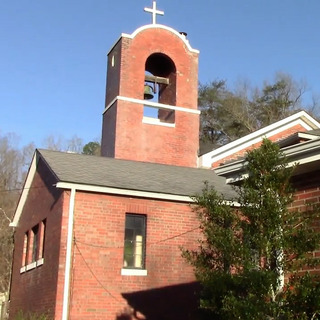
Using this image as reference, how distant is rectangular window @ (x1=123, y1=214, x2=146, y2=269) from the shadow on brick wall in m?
0.85

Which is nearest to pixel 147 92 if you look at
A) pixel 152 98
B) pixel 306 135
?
pixel 152 98

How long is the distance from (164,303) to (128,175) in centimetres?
406

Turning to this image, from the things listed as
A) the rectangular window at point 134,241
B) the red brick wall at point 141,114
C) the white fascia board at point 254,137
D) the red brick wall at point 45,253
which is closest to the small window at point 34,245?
the red brick wall at point 45,253

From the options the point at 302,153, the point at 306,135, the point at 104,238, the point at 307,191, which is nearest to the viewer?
the point at 302,153

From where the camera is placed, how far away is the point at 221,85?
166ft

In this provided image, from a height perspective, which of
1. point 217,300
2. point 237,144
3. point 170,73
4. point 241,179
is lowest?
point 217,300

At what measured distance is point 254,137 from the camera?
23.5 m

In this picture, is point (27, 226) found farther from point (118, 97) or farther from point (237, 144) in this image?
point (237, 144)

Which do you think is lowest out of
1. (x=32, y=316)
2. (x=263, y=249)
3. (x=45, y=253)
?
(x=32, y=316)

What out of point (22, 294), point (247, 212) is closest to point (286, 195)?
point (247, 212)

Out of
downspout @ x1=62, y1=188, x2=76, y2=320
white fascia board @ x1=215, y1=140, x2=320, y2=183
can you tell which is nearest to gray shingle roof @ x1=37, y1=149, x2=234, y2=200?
downspout @ x1=62, y1=188, x2=76, y2=320

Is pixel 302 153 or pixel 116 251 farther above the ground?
pixel 302 153

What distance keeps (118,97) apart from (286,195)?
51.8 ft

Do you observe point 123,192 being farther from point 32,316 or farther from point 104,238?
point 32,316
